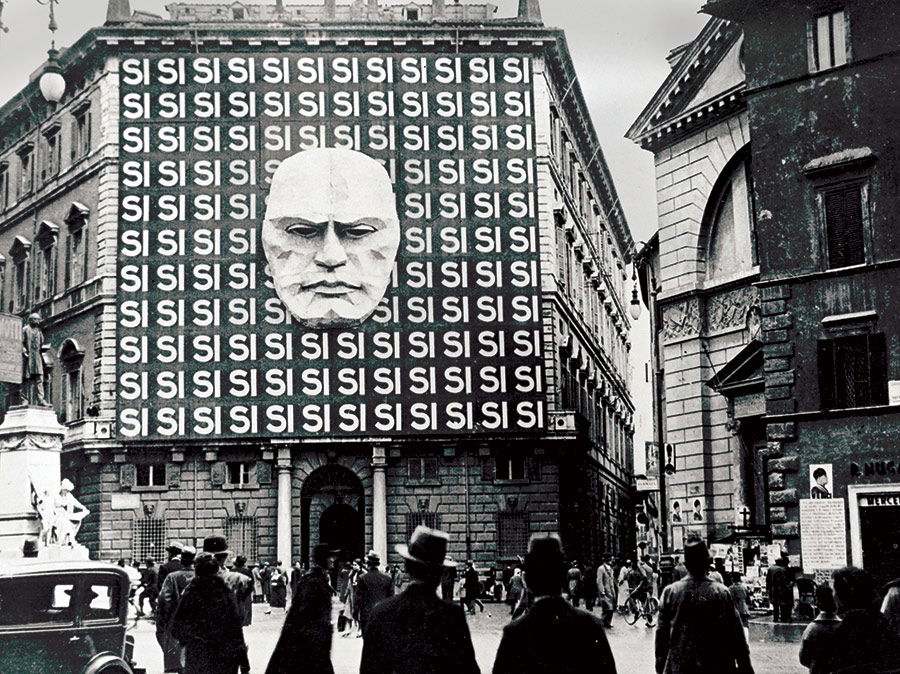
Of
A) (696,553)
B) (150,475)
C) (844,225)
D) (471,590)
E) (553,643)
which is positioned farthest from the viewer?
(150,475)

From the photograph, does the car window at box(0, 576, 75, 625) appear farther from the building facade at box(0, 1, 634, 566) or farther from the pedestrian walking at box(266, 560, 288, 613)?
the building facade at box(0, 1, 634, 566)

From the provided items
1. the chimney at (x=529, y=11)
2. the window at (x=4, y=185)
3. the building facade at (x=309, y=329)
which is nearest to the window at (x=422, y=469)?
the building facade at (x=309, y=329)

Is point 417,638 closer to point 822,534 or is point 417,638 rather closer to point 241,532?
point 822,534

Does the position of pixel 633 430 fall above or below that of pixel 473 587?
above

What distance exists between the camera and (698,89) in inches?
1235

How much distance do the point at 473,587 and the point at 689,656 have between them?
2580 centimetres

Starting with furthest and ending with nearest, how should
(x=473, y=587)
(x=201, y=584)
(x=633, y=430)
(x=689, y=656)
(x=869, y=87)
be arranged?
1. (x=633, y=430)
2. (x=473, y=587)
3. (x=869, y=87)
4. (x=201, y=584)
5. (x=689, y=656)

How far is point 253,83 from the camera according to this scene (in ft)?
135

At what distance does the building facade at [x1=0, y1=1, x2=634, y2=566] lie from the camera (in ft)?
132

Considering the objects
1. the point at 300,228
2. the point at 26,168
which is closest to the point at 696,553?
the point at 300,228

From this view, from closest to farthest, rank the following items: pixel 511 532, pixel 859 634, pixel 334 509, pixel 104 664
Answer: pixel 859 634, pixel 104 664, pixel 511 532, pixel 334 509

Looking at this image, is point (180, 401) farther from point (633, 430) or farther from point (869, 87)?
point (633, 430)

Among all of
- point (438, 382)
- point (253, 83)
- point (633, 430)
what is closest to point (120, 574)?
point (438, 382)

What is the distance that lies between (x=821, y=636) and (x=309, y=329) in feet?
108
